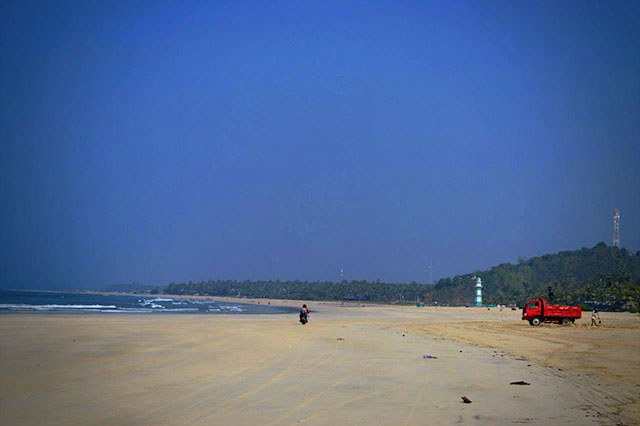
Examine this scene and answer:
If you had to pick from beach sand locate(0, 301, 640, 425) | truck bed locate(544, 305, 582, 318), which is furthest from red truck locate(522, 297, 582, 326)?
beach sand locate(0, 301, 640, 425)

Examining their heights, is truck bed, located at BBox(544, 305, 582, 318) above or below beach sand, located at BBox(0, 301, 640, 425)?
above

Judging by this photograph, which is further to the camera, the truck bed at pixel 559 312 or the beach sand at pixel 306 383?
the truck bed at pixel 559 312

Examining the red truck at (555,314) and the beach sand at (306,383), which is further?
the red truck at (555,314)

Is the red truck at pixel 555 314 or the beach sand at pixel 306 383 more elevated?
the red truck at pixel 555 314

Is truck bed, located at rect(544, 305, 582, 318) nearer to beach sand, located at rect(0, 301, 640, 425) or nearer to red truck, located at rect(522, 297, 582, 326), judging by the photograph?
red truck, located at rect(522, 297, 582, 326)

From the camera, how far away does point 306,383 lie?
1564cm

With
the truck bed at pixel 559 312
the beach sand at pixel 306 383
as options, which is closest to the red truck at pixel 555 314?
the truck bed at pixel 559 312

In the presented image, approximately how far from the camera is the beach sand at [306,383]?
38.5 feet

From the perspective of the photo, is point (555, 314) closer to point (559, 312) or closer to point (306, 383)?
point (559, 312)

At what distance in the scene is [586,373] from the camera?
1886 cm

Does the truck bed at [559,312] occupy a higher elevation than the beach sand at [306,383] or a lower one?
higher

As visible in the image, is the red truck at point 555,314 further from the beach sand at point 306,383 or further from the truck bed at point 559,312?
the beach sand at point 306,383

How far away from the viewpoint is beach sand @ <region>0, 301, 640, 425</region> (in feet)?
38.5

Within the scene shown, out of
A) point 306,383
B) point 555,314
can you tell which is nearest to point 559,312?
point 555,314
